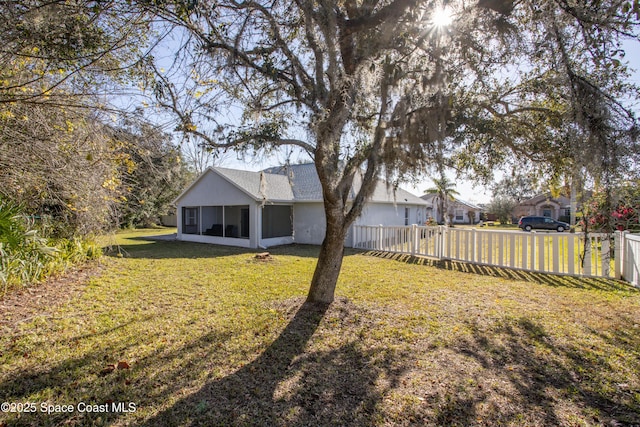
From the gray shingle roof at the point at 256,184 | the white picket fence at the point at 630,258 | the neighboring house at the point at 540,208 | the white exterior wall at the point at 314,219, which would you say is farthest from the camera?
the neighboring house at the point at 540,208

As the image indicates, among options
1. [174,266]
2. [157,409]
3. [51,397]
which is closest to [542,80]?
[157,409]

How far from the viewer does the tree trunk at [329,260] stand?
471 centimetres

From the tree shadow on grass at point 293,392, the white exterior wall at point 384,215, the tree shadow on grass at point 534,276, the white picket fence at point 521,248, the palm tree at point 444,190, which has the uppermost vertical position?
the palm tree at point 444,190

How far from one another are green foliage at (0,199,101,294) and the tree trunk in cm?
478

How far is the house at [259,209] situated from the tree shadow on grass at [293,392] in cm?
927

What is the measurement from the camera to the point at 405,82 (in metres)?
4.52

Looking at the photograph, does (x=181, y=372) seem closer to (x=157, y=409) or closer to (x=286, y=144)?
(x=157, y=409)

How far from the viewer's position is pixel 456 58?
4676 millimetres

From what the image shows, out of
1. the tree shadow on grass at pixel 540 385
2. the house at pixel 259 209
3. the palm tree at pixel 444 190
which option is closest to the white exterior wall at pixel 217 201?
the house at pixel 259 209

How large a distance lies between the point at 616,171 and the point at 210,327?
5390mm

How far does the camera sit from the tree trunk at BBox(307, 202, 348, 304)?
185 inches

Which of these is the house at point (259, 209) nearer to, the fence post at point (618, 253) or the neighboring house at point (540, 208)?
the fence post at point (618, 253)

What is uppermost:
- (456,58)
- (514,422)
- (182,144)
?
(456,58)

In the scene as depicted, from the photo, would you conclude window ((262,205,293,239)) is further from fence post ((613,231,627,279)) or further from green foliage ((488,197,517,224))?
green foliage ((488,197,517,224))
